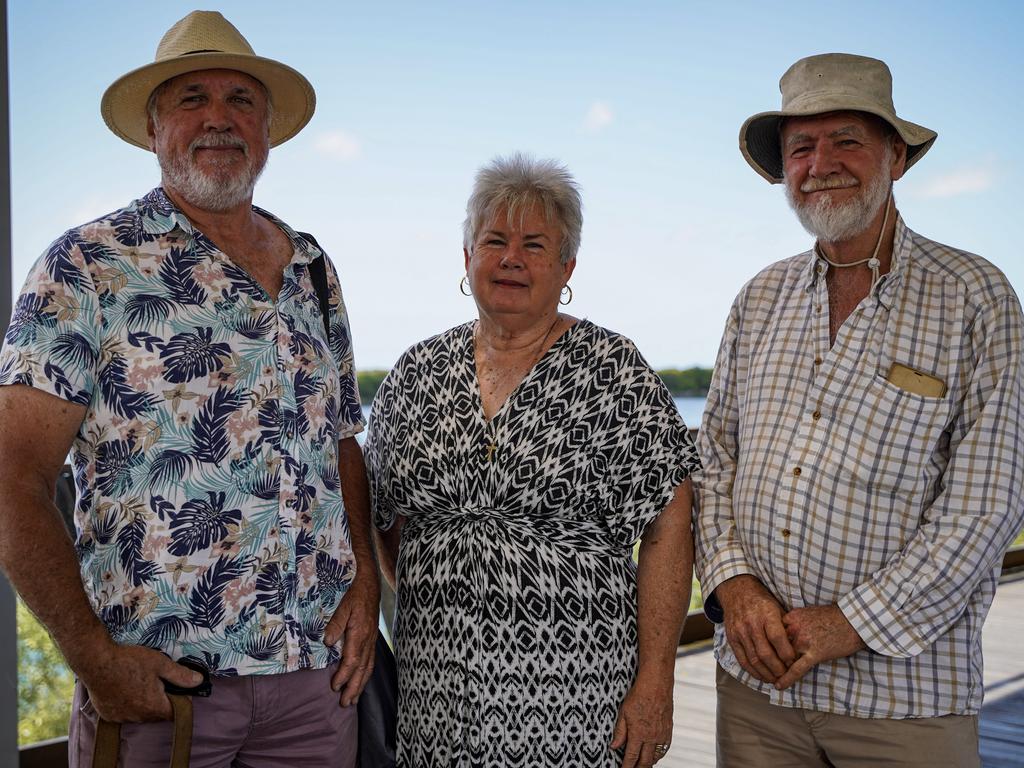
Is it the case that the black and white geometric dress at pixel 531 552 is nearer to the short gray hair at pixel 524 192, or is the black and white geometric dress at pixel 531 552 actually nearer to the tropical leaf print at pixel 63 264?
the short gray hair at pixel 524 192

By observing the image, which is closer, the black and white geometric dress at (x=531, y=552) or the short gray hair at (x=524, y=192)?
the black and white geometric dress at (x=531, y=552)

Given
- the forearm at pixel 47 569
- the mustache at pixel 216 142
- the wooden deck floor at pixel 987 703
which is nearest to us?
the forearm at pixel 47 569

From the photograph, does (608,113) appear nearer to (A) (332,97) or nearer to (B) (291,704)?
(A) (332,97)

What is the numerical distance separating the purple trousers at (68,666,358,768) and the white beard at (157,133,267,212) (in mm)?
928

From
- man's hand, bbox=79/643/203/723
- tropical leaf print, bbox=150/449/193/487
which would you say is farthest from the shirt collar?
man's hand, bbox=79/643/203/723

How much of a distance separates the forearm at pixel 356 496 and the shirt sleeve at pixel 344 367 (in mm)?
45

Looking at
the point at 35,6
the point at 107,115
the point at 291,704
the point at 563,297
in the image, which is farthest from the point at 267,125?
the point at 35,6

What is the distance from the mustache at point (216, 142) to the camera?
1923 mm

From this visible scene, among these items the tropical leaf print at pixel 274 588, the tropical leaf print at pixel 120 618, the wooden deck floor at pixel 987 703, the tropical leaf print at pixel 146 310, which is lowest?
the wooden deck floor at pixel 987 703

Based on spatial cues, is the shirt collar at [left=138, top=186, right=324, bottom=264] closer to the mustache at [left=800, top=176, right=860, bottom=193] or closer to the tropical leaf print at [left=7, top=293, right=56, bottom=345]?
the tropical leaf print at [left=7, top=293, right=56, bottom=345]

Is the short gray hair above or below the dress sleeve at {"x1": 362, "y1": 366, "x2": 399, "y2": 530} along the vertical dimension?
above

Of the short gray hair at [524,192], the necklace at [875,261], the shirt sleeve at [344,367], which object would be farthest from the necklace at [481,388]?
the necklace at [875,261]

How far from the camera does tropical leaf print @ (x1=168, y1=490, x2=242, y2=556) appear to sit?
1749 mm

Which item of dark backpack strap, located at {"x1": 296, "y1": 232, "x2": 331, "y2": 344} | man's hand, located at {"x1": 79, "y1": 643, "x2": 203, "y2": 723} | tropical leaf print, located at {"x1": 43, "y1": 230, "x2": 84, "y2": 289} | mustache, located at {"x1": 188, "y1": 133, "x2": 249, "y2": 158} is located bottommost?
man's hand, located at {"x1": 79, "y1": 643, "x2": 203, "y2": 723}
